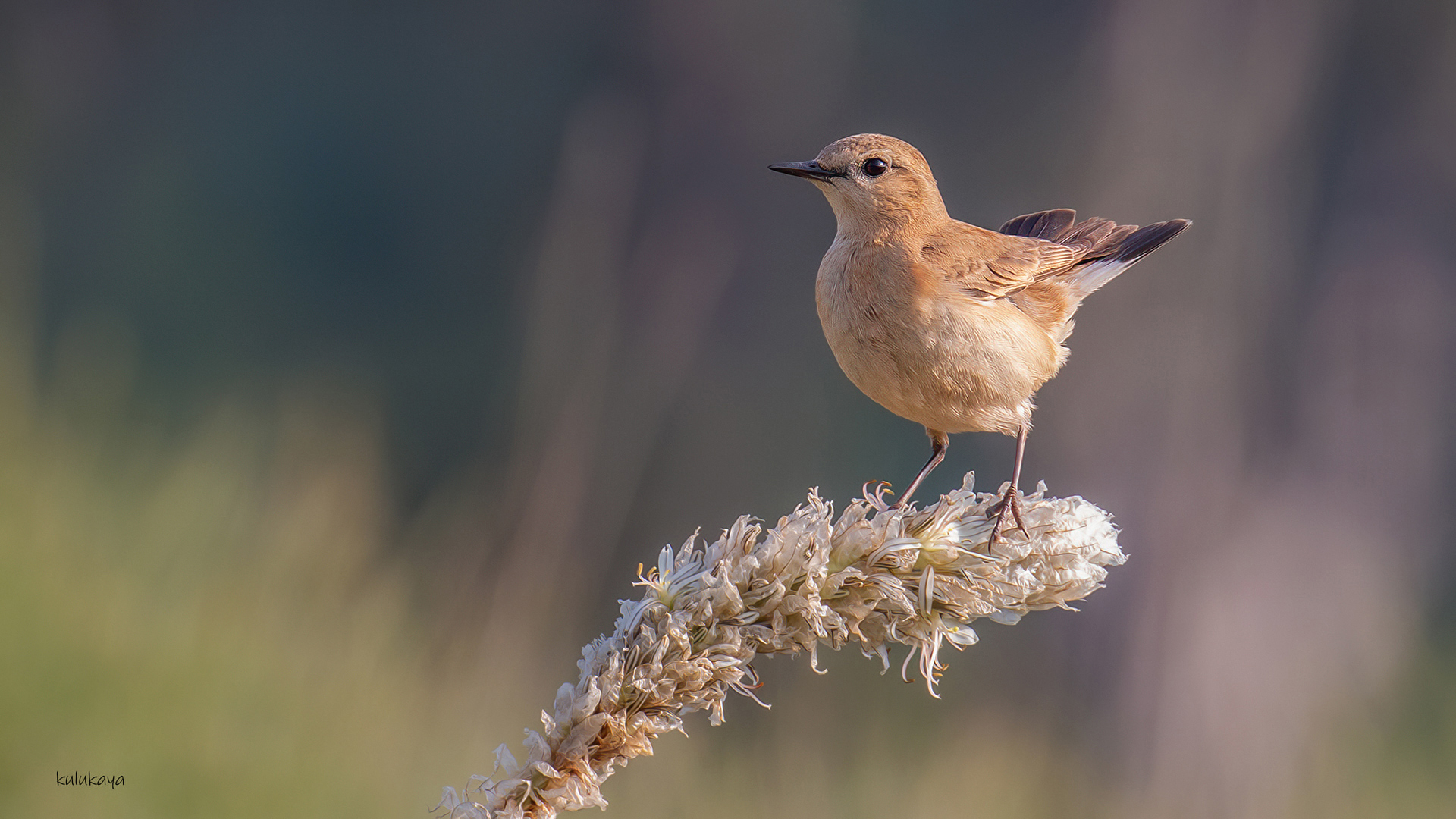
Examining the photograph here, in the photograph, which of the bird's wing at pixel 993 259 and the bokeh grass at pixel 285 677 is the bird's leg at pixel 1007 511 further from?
the bokeh grass at pixel 285 677

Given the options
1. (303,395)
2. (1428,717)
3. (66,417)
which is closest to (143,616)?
(66,417)

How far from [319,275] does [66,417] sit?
4265 millimetres

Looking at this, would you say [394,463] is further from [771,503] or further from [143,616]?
[143,616]

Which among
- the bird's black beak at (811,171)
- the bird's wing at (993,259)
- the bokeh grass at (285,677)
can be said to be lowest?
the bokeh grass at (285,677)

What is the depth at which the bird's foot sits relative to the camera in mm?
1488

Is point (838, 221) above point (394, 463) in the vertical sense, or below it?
above

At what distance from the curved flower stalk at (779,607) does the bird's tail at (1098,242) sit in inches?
54.8

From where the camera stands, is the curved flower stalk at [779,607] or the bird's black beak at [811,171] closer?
the curved flower stalk at [779,607]

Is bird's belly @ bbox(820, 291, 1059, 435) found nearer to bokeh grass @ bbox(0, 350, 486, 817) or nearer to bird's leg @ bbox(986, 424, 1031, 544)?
bird's leg @ bbox(986, 424, 1031, 544)

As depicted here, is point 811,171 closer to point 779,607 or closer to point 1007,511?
point 1007,511

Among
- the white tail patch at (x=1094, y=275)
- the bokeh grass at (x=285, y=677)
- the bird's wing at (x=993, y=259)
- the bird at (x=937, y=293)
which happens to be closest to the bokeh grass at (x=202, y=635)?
the bokeh grass at (x=285, y=677)

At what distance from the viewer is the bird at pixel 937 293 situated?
2207 mm

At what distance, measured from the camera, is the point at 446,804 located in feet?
4.15

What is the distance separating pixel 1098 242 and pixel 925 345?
1.02 metres
